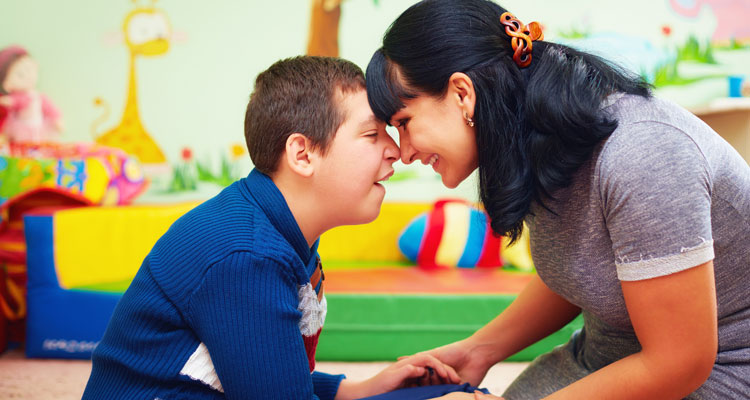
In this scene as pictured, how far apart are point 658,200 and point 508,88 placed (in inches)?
11.1

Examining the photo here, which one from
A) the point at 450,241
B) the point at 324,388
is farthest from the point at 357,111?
the point at 450,241

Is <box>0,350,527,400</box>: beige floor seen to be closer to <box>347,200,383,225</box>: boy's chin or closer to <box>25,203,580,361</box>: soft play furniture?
<box>25,203,580,361</box>: soft play furniture

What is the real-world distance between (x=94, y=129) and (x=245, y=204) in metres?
2.37

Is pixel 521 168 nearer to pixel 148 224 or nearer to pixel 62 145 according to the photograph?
pixel 148 224

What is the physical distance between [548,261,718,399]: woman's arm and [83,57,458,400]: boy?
1.03ft

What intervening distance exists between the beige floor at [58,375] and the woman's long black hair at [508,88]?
124 centimetres

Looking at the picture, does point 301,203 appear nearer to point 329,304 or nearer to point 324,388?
point 324,388

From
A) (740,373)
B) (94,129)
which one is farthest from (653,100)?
(94,129)

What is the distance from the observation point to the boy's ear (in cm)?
104

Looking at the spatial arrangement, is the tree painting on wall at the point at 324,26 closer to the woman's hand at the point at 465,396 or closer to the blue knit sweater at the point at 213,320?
the blue knit sweater at the point at 213,320

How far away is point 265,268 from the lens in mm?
852

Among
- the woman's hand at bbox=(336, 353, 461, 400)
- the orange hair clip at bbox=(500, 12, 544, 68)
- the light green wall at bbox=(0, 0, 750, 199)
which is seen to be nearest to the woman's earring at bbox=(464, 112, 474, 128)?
the orange hair clip at bbox=(500, 12, 544, 68)

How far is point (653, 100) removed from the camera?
90 centimetres

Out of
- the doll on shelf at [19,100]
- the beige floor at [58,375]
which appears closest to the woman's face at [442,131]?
the beige floor at [58,375]
